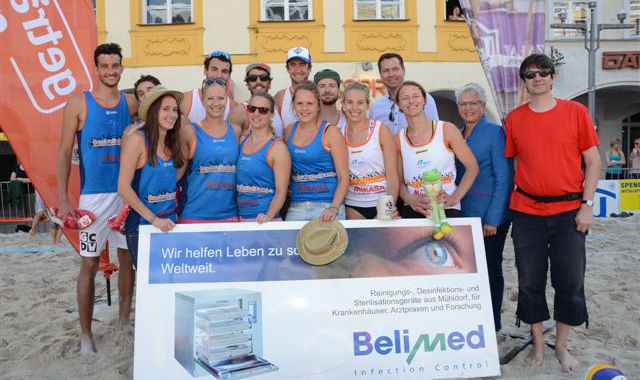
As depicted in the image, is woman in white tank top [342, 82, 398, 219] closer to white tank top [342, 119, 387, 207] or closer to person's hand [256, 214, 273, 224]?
white tank top [342, 119, 387, 207]

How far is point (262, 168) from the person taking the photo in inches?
130

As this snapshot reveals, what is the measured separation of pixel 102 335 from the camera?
4.11m

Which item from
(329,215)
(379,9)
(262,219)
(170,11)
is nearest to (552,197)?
(329,215)

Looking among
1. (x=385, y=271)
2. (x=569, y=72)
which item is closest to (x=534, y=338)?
(x=385, y=271)

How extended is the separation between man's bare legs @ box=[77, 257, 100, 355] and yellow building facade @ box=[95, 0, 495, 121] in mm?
9157

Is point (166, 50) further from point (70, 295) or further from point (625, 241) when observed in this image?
point (625, 241)

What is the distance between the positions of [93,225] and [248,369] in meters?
1.64

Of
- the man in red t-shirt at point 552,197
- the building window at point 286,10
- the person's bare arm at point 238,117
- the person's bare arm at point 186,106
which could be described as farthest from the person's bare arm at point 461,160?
the building window at point 286,10

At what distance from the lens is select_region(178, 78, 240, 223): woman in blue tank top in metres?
3.34

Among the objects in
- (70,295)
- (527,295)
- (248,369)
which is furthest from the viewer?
(70,295)

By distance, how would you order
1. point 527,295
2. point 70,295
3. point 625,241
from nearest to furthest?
point 527,295
point 70,295
point 625,241

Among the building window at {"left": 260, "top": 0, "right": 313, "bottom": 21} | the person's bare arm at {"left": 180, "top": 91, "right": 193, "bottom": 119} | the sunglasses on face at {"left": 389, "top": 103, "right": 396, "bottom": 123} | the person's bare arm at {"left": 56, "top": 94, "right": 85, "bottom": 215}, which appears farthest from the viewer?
the building window at {"left": 260, "top": 0, "right": 313, "bottom": 21}

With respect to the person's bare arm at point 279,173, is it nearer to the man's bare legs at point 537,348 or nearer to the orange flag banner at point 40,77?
the man's bare legs at point 537,348

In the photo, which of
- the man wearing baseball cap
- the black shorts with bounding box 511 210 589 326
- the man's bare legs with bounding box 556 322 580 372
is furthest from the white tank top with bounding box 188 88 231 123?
the man's bare legs with bounding box 556 322 580 372
